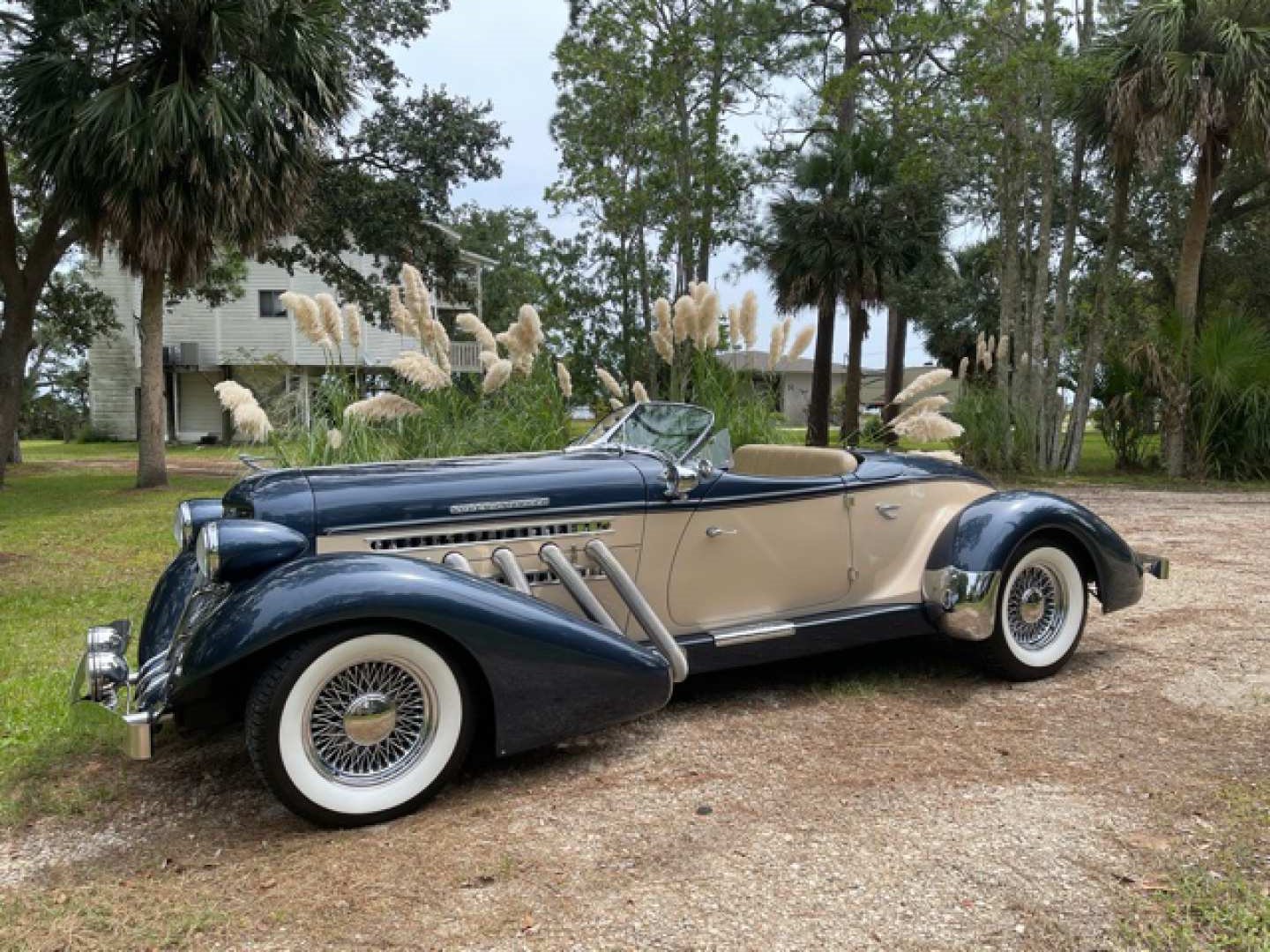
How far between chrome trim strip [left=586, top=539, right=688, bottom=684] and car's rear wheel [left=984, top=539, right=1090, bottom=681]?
1.69 m

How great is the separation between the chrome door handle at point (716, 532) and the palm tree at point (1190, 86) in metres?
13.9

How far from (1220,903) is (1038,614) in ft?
7.20

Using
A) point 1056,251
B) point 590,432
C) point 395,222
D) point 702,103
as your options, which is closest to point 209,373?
point 395,222

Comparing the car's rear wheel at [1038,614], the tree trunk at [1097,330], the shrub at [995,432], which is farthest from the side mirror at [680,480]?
the tree trunk at [1097,330]

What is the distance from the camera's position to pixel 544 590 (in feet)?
12.5

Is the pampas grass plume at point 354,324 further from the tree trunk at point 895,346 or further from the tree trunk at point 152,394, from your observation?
the tree trunk at point 895,346

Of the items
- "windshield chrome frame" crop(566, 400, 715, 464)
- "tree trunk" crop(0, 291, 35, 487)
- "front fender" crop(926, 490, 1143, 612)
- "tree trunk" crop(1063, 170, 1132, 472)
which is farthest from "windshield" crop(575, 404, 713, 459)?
"tree trunk" crop(1063, 170, 1132, 472)

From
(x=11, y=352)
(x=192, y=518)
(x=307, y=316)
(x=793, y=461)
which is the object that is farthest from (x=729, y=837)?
(x=11, y=352)

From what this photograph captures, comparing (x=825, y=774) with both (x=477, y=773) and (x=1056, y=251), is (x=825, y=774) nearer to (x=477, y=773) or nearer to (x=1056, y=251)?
(x=477, y=773)

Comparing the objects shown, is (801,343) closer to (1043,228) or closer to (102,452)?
(1043,228)

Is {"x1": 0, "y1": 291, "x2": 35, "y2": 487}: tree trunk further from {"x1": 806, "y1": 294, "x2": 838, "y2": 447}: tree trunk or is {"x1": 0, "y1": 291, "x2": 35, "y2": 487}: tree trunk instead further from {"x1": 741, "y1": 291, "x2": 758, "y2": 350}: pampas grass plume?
{"x1": 806, "y1": 294, "x2": 838, "y2": 447}: tree trunk

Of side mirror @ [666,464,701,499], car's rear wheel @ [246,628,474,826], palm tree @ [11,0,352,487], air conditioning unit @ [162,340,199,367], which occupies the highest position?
palm tree @ [11,0,352,487]

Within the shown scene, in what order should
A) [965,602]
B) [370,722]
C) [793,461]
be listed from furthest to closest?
[793,461], [965,602], [370,722]

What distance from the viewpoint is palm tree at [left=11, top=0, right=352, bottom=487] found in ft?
39.4
